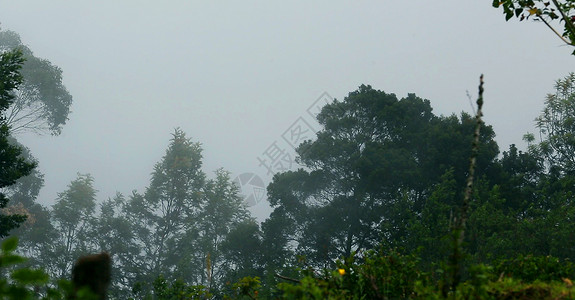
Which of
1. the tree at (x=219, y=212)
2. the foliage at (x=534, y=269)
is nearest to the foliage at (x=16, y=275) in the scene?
the foliage at (x=534, y=269)

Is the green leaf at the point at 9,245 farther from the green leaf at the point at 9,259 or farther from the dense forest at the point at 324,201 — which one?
the dense forest at the point at 324,201

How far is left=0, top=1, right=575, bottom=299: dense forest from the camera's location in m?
20.4

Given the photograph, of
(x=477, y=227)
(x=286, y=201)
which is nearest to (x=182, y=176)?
(x=286, y=201)

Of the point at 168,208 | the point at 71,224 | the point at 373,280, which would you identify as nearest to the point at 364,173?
the point at 168,208

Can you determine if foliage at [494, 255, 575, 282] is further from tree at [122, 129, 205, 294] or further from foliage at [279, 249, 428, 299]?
tree at [122, 129, 205, 294]

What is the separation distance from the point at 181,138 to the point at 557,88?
25902 mm

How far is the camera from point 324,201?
27.9 metres

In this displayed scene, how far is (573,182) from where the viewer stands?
24109 mm

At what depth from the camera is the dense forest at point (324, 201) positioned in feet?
66.9

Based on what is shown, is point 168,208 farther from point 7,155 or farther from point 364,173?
point 7,155

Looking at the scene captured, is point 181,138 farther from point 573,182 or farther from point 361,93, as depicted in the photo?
point 573,182

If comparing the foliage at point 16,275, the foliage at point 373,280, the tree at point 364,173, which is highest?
the tree at point 364,173

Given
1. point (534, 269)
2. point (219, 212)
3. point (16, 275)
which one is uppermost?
point (219, 212)

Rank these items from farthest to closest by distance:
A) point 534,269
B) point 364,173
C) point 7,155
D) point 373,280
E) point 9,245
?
point 364,173 → point 7,155 → point 534,269 → point 373,280 → point 9,245
